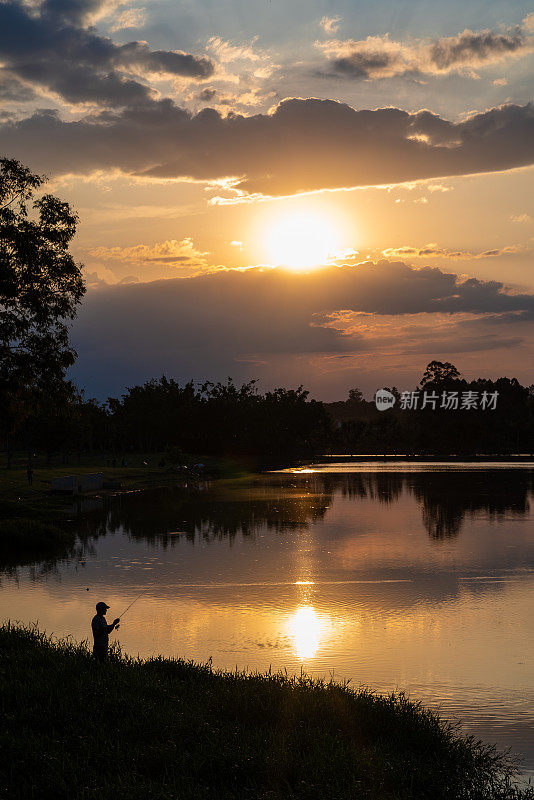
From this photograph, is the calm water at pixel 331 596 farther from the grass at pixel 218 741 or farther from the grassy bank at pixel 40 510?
the grass at pixel 218 741

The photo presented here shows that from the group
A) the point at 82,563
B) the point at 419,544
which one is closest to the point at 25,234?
the point at 82,563

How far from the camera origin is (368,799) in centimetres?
1110

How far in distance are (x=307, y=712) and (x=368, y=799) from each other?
3725 millimetres

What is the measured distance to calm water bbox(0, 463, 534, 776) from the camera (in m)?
19.7

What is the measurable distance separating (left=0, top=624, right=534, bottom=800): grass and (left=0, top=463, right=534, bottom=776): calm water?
6.86ft

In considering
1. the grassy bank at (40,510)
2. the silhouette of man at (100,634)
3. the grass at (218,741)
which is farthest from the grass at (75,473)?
the grass at (218,741)

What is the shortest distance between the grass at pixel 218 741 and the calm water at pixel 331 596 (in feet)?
6.86

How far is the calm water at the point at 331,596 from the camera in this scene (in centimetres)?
1970

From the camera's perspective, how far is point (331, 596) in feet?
96.8

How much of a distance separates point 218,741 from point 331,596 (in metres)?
17.0

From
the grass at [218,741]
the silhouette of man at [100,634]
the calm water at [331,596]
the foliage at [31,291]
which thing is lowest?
the calm water at [331,596]

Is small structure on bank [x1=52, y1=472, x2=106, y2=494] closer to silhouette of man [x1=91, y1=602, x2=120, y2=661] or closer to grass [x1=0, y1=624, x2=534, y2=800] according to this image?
silhouette of man [x1=91, y1=602, x2=120, y2=661]

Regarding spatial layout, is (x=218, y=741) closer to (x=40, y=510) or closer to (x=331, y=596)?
(x=331, y=596)

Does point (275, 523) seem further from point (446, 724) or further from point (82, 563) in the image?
point (446, 724)
